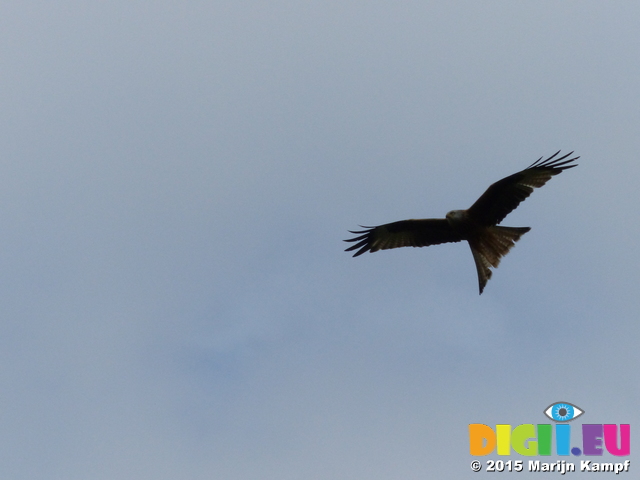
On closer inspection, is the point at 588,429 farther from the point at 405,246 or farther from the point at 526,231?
→ the point at 405,246

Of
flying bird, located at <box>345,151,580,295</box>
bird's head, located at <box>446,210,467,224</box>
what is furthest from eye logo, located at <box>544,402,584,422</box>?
bird's head, located at <box>446,210,467,224</box>

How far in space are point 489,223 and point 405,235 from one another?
1574mm

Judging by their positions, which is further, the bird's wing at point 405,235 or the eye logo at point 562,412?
the bird's wing at point 405,235

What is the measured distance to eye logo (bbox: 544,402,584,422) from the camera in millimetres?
10633

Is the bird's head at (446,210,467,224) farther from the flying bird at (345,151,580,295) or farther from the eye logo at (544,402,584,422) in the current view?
the eye logo at (544,402,584,422)

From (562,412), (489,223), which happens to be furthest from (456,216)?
(562,412)

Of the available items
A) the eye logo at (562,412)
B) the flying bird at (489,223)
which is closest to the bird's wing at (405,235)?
the flying bird at (489,223)

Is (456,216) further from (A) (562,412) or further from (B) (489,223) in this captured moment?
(A) (562,412)

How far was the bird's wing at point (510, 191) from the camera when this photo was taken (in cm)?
1101

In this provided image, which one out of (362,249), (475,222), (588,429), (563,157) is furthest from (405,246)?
(588,429)

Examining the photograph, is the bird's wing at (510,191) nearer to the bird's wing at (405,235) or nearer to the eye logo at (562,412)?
the bird's wing at (405,235)

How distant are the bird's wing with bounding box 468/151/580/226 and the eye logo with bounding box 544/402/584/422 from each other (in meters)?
2.85

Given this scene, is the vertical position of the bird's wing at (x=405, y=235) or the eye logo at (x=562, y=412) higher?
the bird's wing at (x=405, y=235)

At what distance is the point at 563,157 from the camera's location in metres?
10.9
